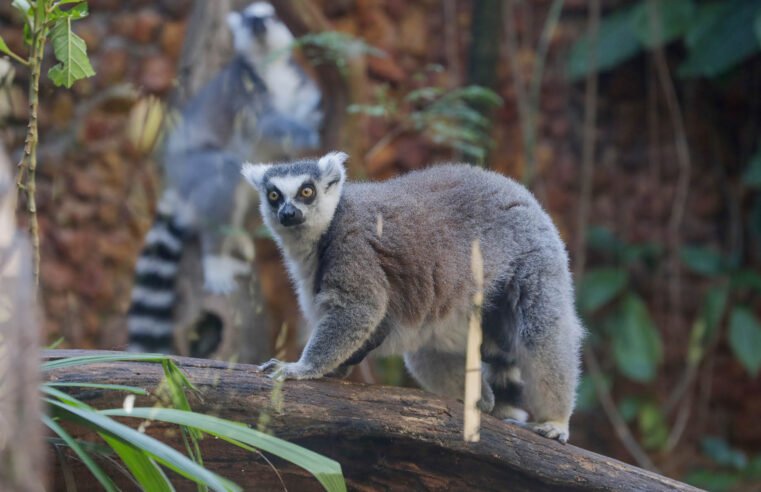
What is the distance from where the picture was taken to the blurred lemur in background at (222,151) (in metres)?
4.92

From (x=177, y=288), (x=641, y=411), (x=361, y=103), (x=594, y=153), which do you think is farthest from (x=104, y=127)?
(x=641, y=411)

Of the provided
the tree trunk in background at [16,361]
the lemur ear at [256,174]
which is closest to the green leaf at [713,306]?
the lemur ear at [256,174]

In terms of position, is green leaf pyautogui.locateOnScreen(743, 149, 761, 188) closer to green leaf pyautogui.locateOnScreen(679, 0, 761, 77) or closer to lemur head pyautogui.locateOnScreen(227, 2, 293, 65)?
green leaf pyautogui.locateOnScreen(679, 0, 761, 77)

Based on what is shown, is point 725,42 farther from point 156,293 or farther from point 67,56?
point 67,56

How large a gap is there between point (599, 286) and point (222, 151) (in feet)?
10.5

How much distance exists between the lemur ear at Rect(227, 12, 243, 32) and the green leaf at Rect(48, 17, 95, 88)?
3343mm

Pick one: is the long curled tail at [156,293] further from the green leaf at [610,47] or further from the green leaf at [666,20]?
the green leaf at [666,20]

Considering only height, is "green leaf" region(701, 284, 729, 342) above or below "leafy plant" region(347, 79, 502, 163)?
below

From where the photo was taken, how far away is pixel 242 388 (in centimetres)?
267

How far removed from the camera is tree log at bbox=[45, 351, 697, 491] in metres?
2.61

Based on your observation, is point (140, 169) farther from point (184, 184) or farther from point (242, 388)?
point (242, 388)

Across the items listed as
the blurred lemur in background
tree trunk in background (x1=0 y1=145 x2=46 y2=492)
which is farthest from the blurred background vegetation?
tree trunk in background (x1=0 y1=145 x2=46 y2=492)

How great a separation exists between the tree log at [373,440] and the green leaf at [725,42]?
4.34 meters

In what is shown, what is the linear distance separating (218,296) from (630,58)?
13.5 feet
